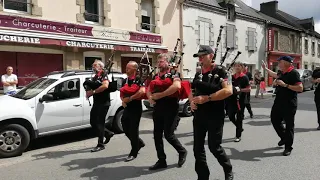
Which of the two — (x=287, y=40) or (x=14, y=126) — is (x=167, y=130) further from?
Answer: (x=287, y=40)

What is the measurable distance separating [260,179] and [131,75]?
8.22 feet

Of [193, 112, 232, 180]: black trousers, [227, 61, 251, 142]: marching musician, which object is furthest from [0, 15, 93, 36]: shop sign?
[193, 112, 232, 180]: black trousers

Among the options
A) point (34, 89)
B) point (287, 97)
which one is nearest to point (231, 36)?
point (287, 97)

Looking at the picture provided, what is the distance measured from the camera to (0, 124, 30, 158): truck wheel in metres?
5.48

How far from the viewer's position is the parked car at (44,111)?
5.55 m

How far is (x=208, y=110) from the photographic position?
367 cm

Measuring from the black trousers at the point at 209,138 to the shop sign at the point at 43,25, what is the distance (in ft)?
30.9

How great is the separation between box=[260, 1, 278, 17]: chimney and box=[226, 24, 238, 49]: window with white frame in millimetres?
11339

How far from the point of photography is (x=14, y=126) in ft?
18.3

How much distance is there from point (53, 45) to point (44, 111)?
655 cm

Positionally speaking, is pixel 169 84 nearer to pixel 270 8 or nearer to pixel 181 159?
pixel 181 159

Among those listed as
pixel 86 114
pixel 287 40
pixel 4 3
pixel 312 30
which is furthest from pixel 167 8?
pixel 312 30

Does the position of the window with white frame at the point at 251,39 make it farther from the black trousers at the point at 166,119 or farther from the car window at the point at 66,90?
the black trousers at the point at 166,119

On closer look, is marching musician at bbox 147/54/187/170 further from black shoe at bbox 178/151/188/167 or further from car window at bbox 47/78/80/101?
car window at bbox 47/78/80/101
